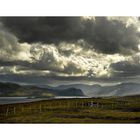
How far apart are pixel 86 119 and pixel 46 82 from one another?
1.79 feet

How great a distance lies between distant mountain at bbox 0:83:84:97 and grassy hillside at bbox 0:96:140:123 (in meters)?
0.07

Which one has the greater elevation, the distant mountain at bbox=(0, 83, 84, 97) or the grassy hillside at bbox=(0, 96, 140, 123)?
the distant mountain at bbox=(0, 83, 84, 97)

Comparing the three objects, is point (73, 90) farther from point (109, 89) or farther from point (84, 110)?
point (109, 89)

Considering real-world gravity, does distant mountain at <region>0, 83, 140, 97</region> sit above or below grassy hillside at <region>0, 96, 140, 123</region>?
above

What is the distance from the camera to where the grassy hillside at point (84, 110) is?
8.02 meters

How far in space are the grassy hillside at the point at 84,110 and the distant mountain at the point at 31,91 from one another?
0.07 metres

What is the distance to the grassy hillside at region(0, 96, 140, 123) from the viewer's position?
26.3 ft

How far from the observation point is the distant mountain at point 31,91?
26.3 ft

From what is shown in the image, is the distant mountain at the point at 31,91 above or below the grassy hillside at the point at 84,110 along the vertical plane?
above

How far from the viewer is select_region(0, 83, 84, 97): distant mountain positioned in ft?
26.3
